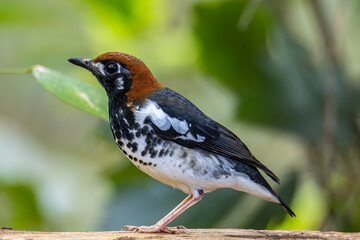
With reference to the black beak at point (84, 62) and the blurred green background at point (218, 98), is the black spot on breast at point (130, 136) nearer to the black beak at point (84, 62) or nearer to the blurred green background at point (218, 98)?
the black beak at point (84, 62)

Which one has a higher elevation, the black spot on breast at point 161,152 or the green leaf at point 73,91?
the green leaf at point 73,91

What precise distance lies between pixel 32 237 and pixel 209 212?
1.92 m

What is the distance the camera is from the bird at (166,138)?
3436 mm

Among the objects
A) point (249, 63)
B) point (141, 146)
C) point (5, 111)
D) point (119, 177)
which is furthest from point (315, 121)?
point (5, 111)

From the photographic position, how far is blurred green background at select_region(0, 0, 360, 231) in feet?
15.9

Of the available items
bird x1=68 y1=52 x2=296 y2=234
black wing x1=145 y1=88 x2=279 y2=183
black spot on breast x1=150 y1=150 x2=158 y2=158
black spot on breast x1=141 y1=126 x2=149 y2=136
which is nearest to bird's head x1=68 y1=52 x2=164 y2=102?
bird x1=68 y1=52 x2=296 y2=234

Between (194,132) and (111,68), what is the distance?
65cm

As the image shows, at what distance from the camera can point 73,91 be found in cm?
328

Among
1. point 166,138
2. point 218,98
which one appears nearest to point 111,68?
point 166,138

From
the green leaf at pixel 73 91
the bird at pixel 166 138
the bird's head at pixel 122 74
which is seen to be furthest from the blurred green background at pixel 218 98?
the green leaf at pixel 73 91

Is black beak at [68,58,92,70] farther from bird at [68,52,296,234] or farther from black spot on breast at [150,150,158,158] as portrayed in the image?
black spot on breast at [150,150,158,158]

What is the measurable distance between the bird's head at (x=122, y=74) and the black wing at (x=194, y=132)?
0.35ft

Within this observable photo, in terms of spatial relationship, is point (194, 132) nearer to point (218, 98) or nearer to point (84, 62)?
point (84, 62)

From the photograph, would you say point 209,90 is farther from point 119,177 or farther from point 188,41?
point 119,177
